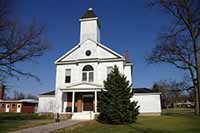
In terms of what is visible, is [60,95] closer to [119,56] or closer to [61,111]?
[61,111]

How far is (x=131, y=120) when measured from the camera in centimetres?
1841

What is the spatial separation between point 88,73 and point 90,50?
3.16 metres

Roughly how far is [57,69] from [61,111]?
5.67 m

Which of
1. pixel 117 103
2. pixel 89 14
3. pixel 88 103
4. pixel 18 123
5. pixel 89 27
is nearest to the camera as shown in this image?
pixel 117 103

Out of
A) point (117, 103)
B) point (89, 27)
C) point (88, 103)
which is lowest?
point (88, 103)

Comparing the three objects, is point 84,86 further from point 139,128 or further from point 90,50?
point 139,128

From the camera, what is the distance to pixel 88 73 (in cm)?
2706

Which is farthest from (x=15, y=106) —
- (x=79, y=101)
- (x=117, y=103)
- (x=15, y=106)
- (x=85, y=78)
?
(x=117, y=103)

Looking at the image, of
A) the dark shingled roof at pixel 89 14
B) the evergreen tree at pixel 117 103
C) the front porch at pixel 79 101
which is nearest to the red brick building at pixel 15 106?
the front porch at pixel 79 101

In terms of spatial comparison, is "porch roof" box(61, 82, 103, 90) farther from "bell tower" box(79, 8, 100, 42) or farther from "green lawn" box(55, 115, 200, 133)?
"green lawn" box(55, 115, 200, 133)

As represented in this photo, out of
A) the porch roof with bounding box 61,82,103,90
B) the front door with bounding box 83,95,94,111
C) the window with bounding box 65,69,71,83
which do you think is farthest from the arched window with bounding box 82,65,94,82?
the front door with bounding box 83,95,94,111

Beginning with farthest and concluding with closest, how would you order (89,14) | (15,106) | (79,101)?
1. (15,106)
2. (89,14)
3. (79,101)

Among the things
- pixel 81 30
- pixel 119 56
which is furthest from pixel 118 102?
pixel 81 30

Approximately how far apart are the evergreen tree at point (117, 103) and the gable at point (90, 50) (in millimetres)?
7329
